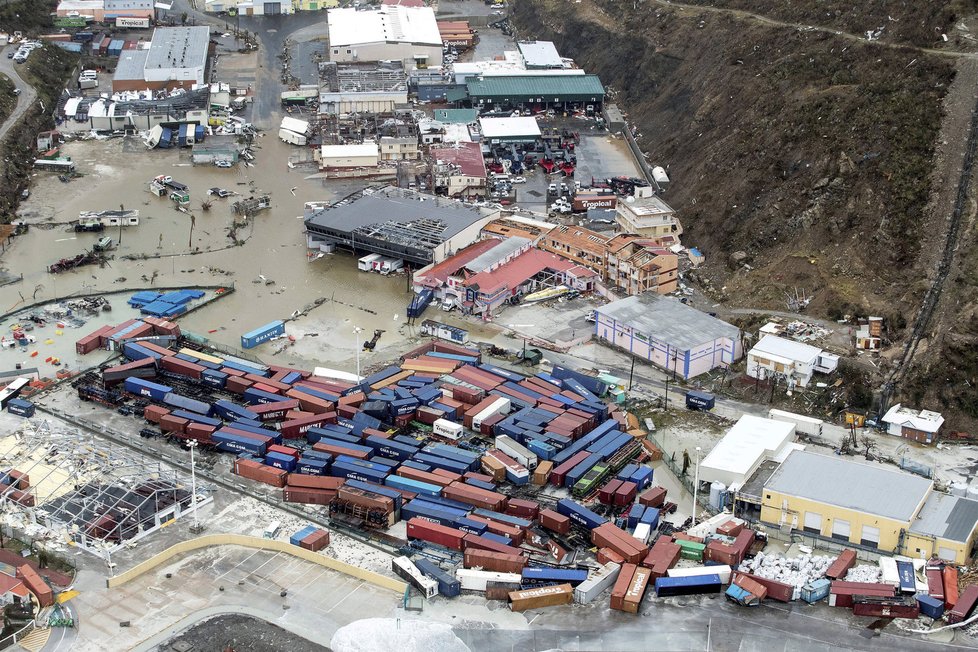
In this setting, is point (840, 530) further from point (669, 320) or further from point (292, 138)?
point (292, 138)

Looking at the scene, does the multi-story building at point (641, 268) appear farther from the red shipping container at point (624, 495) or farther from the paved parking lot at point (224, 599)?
the paved parking lot at point (224, 599)

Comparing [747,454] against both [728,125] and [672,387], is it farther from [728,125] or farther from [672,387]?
[728,125]

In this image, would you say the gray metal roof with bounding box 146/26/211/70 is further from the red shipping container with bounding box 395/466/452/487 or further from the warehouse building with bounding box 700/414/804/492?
the warehouse building with bounding box 700/414/804/492

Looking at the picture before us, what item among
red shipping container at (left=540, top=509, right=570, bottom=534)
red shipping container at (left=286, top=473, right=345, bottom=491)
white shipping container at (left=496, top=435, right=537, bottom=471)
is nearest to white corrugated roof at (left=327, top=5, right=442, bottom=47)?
white shipping container at (left=496, top=435, right=537, bottom=471)

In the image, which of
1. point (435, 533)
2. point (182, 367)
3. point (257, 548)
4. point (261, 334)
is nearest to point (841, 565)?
point (435, 533)

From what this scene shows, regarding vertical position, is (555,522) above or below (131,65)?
below

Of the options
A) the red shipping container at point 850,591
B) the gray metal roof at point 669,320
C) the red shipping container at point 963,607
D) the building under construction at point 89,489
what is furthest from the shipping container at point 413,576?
the gray metal roof at point 669,320

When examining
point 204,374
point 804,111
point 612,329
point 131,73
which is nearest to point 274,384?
point 204,374
